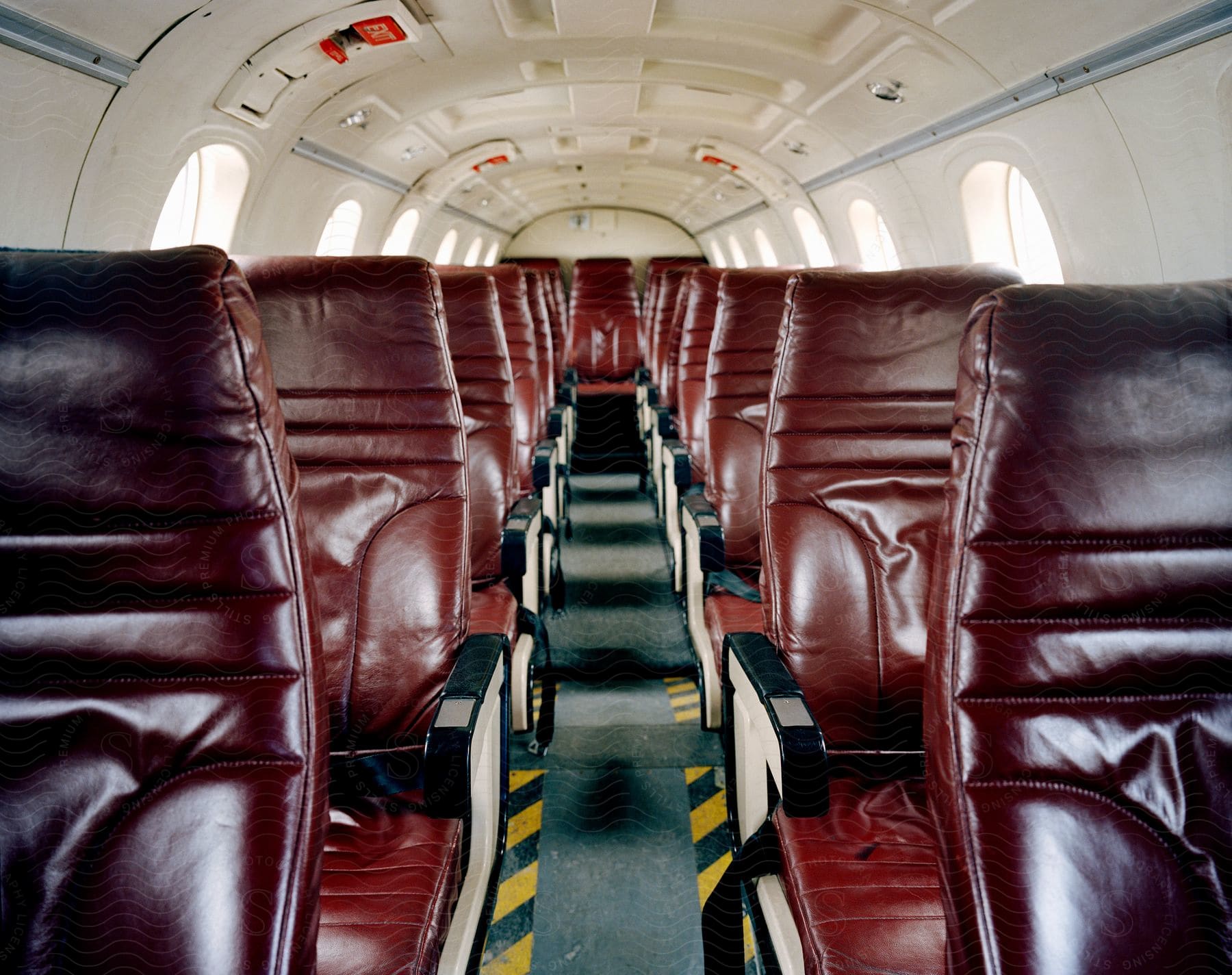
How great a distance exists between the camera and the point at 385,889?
1199 millimetres

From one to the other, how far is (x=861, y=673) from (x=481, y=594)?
1.21m

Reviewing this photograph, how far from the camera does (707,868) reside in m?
2.07

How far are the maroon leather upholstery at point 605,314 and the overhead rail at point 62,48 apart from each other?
4.19 m

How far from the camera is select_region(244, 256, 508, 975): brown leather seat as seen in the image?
147 cm

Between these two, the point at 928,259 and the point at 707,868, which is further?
the point at 928,259

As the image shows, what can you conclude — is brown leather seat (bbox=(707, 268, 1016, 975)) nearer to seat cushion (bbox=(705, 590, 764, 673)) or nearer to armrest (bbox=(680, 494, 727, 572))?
seat cushion (bbox=(705, 590, 764, 673))

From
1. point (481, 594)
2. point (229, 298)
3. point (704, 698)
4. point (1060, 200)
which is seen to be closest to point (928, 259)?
point (1060, 200)

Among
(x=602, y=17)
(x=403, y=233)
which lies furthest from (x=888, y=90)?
(x=403, y=233)

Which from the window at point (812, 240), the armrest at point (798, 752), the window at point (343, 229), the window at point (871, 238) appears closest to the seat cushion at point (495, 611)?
the armrest at point (798, 752)

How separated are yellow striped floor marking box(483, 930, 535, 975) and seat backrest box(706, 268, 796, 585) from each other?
50.0 inches

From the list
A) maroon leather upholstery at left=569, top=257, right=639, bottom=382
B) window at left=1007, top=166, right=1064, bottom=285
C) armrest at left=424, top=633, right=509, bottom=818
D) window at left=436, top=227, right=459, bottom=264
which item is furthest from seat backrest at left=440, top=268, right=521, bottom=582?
window at left=436, top=227, right=459, bottom=264

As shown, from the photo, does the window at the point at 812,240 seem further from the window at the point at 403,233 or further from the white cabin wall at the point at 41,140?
the white cabin wall at the point at 41,140

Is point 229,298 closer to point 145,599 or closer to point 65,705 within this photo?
point 145,599

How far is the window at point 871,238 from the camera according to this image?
6355 millimetres
